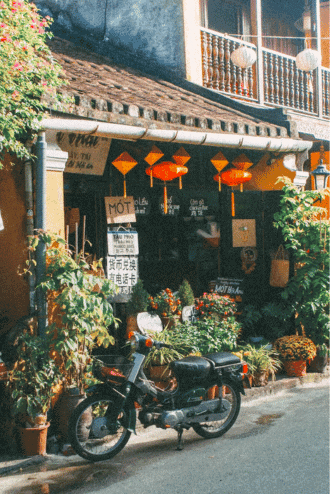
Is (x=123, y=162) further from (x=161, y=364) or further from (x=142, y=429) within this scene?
(x=142, y=429)

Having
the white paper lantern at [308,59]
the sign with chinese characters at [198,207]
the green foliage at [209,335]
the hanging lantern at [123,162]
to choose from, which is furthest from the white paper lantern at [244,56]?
the green foliage at [209,335]

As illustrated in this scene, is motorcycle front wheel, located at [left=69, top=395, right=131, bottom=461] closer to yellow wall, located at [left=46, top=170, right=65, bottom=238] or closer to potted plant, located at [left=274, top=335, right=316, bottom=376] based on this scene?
yellow wall, located at [left=46, top=170, right=65, bottom=238]

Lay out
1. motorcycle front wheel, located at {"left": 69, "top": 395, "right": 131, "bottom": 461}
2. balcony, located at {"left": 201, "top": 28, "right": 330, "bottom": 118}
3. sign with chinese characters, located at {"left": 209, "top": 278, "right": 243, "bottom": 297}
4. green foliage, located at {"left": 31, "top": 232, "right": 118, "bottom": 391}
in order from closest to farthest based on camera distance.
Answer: motorcycle front wheel, located at {"left": 69, "top": 395, "right": 131, "bottom": 461}
green foliage, located at {"left": 31, "top": 232, "right": 118, "bottom": 391}
sign with chinese characters, located at {"left": 209, "top": 278, "right": 243, "bottom": 297}
balcony, located at {"left": 201, "top": 28, "right": 330, "bottom": 118}

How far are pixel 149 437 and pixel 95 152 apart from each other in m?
4.20

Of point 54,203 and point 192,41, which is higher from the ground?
point 192,41

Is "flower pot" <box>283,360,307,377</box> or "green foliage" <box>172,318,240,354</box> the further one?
"flower pot" <box>283,360,307,377</box>

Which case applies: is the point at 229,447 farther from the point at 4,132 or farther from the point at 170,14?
the point at 170,14

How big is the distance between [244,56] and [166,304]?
5.41m

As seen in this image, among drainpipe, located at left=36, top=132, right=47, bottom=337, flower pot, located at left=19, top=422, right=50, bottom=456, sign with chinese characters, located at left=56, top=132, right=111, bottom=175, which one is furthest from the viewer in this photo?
sign with chinese characters, located at left=56, top=132, right=111, bottom=175

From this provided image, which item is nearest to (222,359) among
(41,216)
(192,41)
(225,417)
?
(225,417)

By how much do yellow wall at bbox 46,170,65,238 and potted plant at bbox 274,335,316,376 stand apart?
421 cm

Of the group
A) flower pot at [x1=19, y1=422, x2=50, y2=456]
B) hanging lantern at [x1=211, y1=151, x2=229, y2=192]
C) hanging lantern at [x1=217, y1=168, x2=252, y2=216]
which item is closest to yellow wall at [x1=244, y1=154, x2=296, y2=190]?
hanging lantern at [x1=217, y1=168, x2=252, y2=216]

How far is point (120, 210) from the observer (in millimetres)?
8531

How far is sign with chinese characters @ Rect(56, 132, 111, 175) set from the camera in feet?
25.2
